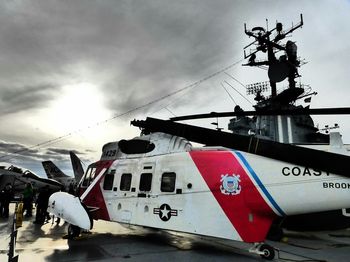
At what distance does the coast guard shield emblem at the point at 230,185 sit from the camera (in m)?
8.74

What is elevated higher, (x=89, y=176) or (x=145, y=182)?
(x=89, y=176)

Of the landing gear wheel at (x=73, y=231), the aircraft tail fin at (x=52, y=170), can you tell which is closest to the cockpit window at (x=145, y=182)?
the landing gear wheel at (x=73, y=231)

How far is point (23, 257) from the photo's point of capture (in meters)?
8.20

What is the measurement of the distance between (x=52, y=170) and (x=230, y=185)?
24.7 metres

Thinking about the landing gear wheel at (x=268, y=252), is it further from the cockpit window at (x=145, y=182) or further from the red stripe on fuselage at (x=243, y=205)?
the cockpit window at (x=145, y=182)

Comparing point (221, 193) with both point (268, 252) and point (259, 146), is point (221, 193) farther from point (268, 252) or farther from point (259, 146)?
point (268, 252)

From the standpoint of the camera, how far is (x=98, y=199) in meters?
11.7

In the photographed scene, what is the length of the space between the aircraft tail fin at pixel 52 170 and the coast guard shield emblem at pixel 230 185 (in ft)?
76.1

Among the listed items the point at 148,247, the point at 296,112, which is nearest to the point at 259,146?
the point at 296,112

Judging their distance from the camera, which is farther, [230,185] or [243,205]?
[230,185]

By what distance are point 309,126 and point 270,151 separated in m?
24.1

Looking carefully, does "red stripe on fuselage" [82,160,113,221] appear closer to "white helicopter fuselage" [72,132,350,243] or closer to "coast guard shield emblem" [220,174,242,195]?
"white helicopter fuselage" [72,132,350,243]

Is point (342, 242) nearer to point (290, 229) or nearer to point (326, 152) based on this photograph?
point (290, 229)

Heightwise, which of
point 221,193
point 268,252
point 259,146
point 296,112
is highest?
point 296,112
